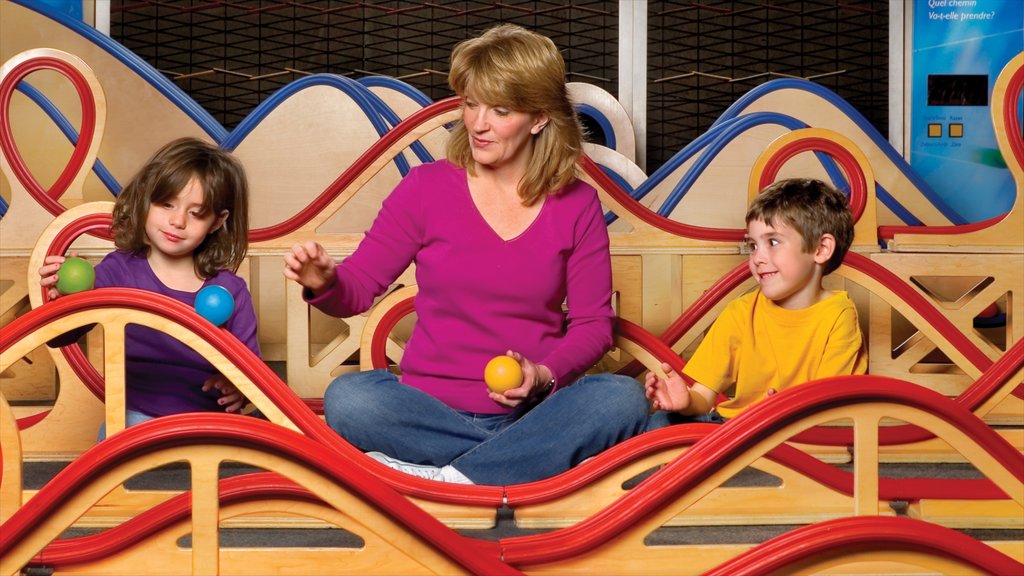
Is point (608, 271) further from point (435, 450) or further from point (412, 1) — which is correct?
point (412, 1)

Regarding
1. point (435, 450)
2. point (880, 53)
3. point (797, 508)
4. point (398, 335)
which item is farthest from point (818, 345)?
point (880, 53)

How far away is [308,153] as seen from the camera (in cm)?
263

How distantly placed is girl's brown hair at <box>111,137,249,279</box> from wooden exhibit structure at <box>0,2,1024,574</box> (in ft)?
0.44

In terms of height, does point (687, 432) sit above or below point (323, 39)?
below

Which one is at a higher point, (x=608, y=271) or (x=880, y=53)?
(x=880, y=53)

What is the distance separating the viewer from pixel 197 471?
0.85 meters

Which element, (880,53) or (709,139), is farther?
(880,53)

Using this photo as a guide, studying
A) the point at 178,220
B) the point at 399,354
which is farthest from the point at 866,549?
the point at 399,354

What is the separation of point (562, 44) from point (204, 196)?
2.14m

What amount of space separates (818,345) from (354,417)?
2.41 feet

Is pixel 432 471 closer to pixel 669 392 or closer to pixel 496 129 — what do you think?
pixel 669 392

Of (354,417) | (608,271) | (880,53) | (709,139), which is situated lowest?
(354,417)

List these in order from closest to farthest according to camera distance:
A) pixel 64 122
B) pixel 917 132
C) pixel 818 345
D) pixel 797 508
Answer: pixel 797 508 → pixel 818 345 → pixel 64 122 → pixel 917 132

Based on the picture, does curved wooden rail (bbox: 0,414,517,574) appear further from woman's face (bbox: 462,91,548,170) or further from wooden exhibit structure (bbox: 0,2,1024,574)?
woman's face (bbox: 462,91,548,170)
